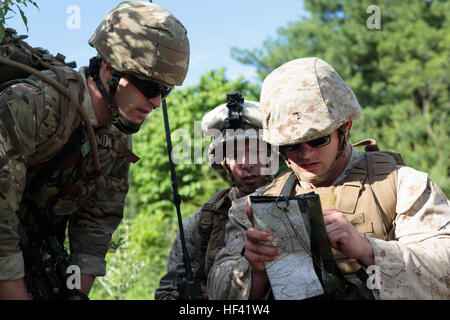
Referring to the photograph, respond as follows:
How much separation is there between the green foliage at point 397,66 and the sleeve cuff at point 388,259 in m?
22.9

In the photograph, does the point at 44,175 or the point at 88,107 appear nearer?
the point at 44,175

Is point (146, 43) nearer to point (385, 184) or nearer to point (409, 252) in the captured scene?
point (385, 184)

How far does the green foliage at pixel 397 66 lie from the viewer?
2712cm

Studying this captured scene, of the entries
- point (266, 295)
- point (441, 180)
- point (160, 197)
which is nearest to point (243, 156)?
point (266, 295)

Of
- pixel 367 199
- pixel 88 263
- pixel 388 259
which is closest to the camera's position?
pixel 388 259

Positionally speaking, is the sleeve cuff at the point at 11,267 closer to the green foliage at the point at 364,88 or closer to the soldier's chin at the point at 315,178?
the soldier's chin at the point at 315,178

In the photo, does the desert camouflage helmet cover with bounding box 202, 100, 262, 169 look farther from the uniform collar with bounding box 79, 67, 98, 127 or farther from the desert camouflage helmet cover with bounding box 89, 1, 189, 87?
the uniform collar with bounding box 79, 67, 98, 127

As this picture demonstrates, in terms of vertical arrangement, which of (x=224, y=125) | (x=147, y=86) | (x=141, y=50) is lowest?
(x=224, y=125)

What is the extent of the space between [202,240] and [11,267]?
1642 millimetres

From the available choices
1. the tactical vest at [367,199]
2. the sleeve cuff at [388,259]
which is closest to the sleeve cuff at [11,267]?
the tactical vest at [367,199]

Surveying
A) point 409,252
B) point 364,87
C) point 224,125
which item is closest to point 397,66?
point 364,87

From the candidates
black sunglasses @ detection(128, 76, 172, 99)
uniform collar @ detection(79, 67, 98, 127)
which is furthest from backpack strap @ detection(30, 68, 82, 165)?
black sunglasses @ detection(128, 76, 172, 99)

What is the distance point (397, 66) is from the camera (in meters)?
29.9
